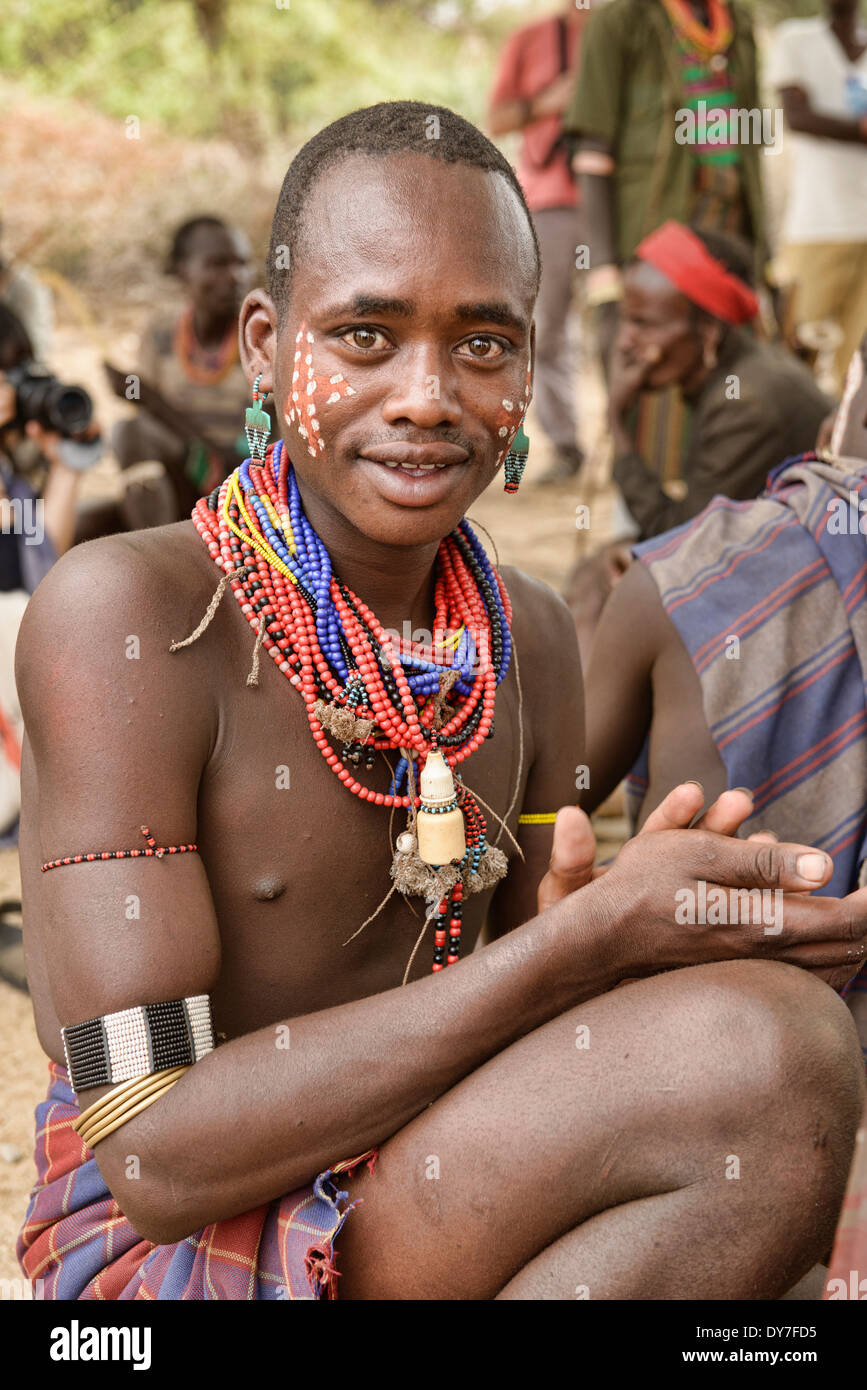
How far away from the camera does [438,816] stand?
1.83 metres

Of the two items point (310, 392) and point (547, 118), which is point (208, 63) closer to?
point (547, 118)

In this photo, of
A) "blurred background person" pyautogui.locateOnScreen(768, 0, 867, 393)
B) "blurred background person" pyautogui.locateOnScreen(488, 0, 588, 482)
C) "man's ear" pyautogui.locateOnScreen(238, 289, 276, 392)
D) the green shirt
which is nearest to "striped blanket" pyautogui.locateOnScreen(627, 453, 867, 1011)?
"man's ear" pyautogui.locateOnScreen(238, 289, 276, 392)

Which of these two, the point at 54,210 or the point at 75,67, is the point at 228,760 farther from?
the point at 75,67

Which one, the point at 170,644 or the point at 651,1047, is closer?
the point at 651,1047

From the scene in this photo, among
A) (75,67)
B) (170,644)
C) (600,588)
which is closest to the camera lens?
(170,644)

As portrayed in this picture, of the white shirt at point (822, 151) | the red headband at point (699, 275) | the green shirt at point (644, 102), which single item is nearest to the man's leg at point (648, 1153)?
the red headband at point (699, 275)

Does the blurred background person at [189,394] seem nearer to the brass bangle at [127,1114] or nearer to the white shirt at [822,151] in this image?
the white shirt at [822,151]

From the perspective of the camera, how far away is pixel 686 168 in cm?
582

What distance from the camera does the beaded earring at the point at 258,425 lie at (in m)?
1.87

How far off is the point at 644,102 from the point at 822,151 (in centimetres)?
177

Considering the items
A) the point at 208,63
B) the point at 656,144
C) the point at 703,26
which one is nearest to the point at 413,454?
the point at 656,144

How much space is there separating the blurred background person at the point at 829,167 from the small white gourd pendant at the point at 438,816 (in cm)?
540
